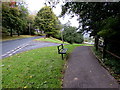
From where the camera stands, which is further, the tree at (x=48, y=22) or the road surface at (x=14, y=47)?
the tree at (x=48, y=22)

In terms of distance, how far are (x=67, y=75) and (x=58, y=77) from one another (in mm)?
433

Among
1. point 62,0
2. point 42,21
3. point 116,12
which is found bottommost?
point 116,12

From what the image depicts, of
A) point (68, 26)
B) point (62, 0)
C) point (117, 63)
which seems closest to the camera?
point (117, 63)

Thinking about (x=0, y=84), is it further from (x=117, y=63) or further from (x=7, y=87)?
(x=117, y=63)

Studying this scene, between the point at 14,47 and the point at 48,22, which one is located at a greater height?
the point at 48,22

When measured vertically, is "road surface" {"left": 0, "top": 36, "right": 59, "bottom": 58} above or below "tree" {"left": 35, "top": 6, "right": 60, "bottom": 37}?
below

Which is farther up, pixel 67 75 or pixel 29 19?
pixel 29 19

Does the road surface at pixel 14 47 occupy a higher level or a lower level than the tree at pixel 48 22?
lower

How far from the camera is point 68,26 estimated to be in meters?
23.0

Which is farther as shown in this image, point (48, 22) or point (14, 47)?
point (48, 22)

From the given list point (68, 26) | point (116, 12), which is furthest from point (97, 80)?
point (68, 26)

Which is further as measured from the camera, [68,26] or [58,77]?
[68,26]

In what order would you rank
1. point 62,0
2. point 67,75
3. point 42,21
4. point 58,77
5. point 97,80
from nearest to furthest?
1. point 97,80
2. point 58,77
3. point 67,75
4. point 62,0
5. point 42,21

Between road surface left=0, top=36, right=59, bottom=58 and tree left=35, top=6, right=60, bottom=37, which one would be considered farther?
tree left=35, top=6, right=60, bottom=37
